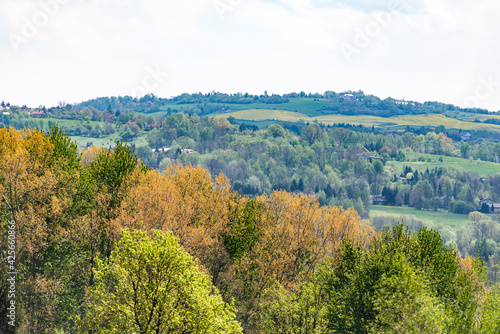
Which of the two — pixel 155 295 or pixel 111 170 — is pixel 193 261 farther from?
pixel 111 170

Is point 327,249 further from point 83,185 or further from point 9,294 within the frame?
point 9,294

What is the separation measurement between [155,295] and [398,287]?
16708 mm

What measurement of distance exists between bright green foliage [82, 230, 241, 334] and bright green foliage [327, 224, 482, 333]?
13.4 meters

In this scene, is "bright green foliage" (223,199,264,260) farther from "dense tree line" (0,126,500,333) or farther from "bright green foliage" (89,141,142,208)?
"bright green foliage" (89,141,142,208)

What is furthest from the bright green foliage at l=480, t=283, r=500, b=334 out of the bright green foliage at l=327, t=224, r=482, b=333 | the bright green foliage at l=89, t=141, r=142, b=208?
the bright green foliage at l=89, t=141, r=142, b=208

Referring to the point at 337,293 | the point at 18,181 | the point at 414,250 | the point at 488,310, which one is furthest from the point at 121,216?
the point at 488,310

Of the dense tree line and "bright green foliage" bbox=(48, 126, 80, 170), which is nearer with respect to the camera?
the dense tree line

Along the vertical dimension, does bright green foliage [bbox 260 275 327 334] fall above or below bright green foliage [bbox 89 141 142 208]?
below

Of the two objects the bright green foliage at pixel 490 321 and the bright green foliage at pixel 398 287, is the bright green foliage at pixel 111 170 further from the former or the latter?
the bright green foliage at pixel 490 321

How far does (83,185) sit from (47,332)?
569 inches

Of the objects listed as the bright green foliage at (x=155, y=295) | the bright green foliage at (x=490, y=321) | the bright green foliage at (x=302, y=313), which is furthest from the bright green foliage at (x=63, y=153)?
the bright green foliage at (x=490, y=321)

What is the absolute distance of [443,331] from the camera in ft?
108

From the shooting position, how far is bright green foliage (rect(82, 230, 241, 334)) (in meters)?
24.9

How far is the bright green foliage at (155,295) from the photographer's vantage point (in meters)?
24.9
